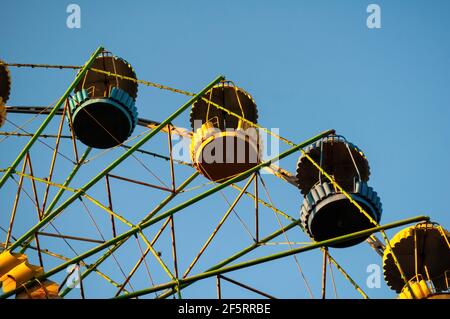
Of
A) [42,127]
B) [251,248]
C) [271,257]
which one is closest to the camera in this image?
[271,257]

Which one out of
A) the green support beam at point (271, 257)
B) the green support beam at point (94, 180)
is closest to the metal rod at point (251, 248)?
the green support beam at point (271, 257)

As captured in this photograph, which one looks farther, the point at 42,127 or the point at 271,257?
the point at 42,127

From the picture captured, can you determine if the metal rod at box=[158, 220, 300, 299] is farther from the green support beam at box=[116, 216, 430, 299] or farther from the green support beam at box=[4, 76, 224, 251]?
the green support beam at box=[4, 76, 224, 251]

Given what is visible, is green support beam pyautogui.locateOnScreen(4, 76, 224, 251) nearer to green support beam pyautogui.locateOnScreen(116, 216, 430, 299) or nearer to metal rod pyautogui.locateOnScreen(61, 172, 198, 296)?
metal rod pyautogui.locateOnScreen(61, 172, 198, 296)

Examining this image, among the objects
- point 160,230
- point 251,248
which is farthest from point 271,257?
point 160,230

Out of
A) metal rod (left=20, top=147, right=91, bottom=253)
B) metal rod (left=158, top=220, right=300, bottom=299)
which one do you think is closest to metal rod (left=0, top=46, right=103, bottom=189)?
metal rod (left=20, top=147, right=91, bottom=253)

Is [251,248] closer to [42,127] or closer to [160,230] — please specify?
[160,230]

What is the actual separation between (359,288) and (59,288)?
7064 mm

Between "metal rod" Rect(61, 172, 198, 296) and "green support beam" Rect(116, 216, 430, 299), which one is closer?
"green support beam" Rect(116, 216, 430, 299)

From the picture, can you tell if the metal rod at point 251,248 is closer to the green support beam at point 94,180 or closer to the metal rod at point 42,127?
the green support beam at point 94,180

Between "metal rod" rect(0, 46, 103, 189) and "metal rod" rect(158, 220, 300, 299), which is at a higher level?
"metal rod" rect(0, 46, 103, 189)

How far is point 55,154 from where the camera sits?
22828 millimetres
